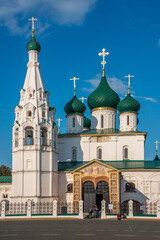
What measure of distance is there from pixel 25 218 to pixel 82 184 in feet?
24.0

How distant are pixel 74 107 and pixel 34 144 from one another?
24.7 ft

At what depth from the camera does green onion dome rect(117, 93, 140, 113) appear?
125 feet

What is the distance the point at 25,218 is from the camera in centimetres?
2838

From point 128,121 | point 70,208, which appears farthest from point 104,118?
point 70,208

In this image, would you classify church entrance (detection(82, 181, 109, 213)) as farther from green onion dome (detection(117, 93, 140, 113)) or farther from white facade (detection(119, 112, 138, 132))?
green onion dome (detection(117, 93, 140, 113))

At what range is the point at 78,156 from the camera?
3800cm

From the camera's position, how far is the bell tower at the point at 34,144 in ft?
109

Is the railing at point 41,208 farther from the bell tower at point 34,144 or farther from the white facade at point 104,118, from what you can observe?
the white facade at point 104,118

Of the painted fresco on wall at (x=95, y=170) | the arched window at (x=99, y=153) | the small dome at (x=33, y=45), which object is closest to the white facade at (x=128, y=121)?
the arched window at (x=99, y=153)

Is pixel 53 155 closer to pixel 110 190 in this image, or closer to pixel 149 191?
pixel 110 190

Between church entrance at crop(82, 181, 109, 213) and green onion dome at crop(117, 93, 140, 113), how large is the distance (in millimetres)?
7923

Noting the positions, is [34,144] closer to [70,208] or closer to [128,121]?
[70,208]

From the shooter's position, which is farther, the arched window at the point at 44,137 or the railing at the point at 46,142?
the arched window at the point at 44,137

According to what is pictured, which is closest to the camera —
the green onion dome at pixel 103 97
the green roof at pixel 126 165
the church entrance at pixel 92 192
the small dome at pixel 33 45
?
the church entrance at pixel 92 192
